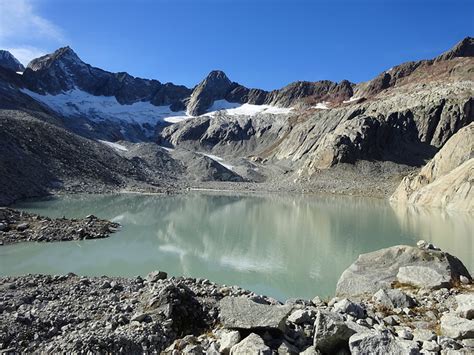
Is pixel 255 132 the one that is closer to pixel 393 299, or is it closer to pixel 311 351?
pixel 393 299

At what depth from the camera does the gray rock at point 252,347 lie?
19.7 feet

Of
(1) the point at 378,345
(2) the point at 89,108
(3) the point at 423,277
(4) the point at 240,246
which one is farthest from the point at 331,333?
(2) the point at 89,108

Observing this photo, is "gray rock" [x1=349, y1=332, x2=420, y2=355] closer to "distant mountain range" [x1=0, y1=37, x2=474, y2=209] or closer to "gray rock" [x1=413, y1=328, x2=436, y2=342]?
"gray rock" [x1=413, y1=328, x2=436, y2=342]

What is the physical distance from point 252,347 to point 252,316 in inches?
42.4

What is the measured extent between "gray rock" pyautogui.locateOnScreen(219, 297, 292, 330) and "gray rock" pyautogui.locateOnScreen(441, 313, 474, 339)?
2578 mm

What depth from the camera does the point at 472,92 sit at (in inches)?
4685

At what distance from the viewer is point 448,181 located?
2168 inches

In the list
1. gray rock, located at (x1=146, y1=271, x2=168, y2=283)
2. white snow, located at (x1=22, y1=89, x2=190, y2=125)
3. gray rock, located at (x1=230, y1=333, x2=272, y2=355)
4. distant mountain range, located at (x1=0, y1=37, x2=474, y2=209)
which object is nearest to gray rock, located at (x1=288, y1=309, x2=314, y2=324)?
gray rock, located at (x1=230, y1=333, x2=272, y2=355)

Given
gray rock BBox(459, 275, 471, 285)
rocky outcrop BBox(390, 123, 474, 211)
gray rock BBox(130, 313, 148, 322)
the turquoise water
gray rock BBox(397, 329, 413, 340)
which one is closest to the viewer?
gray rock BBox(397, 329, 413, 340)

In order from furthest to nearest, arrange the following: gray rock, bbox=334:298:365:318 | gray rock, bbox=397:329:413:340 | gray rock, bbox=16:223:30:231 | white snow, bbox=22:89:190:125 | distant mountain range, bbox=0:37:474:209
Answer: white snow, bbox=22:89:190:125
distant mountain range, bbox=0:37:474:209
gray rock, bbox=16:223:30:231
gray rock, bbox=334:298:365:318
gray rock, bbox=397:329:413:340

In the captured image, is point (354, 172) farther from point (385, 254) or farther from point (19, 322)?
point (19, 322)

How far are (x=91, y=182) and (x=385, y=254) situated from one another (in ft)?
192

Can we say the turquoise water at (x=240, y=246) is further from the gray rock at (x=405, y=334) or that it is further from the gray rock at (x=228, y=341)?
the gray rock at (x=228, y=341)

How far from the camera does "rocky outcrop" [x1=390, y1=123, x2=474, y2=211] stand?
5009cm
